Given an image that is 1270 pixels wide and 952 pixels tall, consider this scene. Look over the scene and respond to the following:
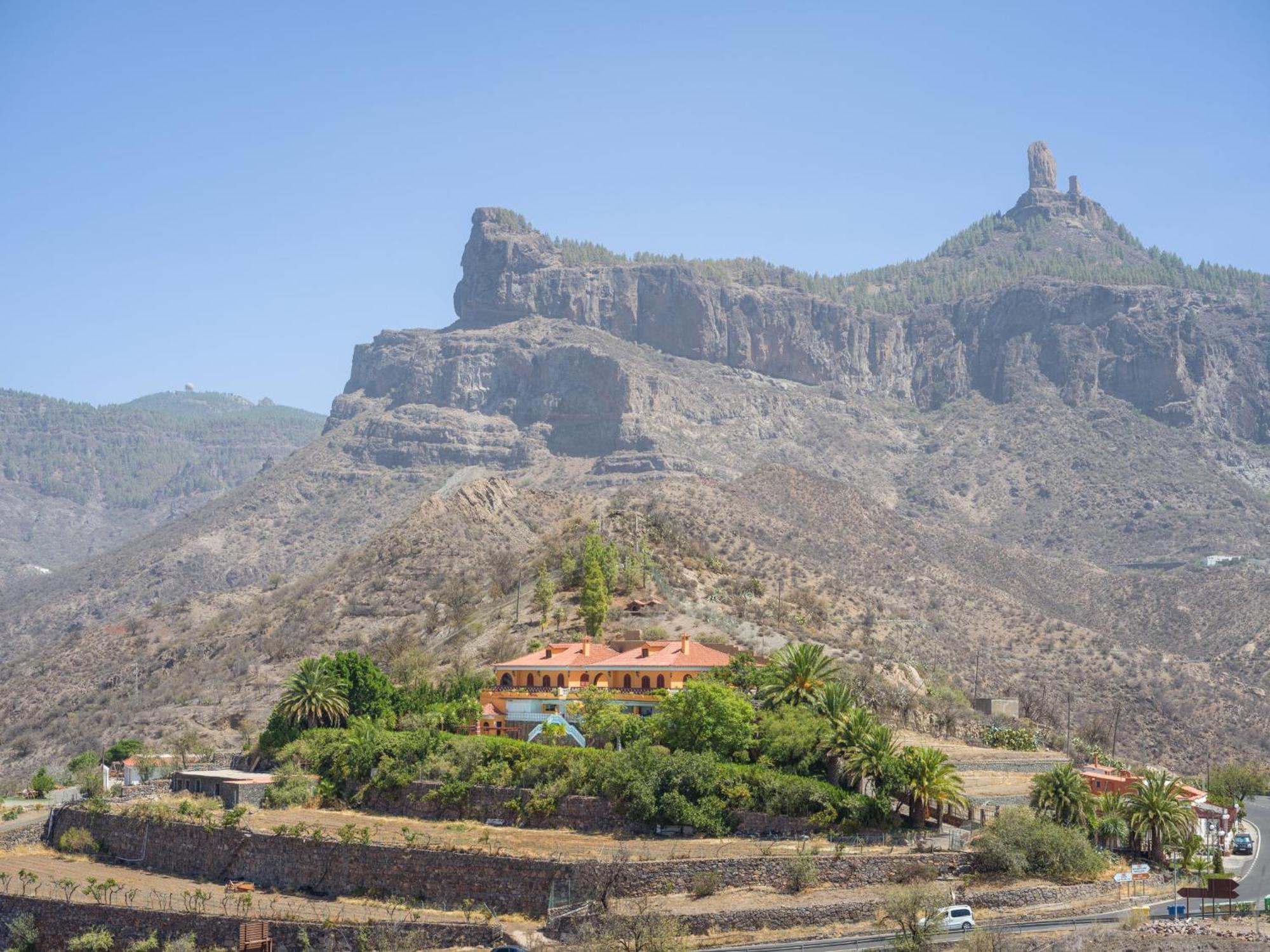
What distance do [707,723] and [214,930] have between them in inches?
711

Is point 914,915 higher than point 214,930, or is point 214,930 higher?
point 914,915

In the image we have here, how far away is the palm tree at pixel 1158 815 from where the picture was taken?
55.5 metres

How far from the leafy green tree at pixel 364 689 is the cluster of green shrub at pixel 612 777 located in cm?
585

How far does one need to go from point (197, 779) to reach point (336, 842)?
50.2 ft

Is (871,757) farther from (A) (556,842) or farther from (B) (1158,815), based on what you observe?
(A) (556,842)

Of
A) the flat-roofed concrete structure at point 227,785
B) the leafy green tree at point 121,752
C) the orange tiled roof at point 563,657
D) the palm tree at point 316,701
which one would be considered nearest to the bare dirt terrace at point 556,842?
the flat-roofed concrete structure at point 227,785

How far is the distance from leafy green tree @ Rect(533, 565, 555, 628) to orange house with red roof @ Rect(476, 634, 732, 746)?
12.7 meters

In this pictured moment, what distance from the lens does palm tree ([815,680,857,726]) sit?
60125 millimetres

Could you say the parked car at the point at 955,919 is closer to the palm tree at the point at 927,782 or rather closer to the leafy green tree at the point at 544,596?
the palm tree at the point at 927,782

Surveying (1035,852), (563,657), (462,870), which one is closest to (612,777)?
(462,870)

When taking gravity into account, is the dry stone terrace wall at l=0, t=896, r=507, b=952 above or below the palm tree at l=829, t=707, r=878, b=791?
below

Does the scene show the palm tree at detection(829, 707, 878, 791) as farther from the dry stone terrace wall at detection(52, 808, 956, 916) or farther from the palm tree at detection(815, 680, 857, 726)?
the dry stone terrace wall at detection(52, 808, 956, 916)

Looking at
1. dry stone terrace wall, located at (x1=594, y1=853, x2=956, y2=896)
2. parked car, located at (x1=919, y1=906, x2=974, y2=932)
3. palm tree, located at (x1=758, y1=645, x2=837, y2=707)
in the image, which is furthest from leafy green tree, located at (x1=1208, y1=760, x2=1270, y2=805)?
parked car, located at (x1=919, y1=906, x2=974, y2=932)

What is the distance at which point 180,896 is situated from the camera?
5572 cm
